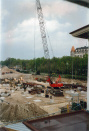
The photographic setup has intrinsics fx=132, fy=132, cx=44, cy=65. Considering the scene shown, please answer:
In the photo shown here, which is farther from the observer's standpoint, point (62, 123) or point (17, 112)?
point (17, 112)

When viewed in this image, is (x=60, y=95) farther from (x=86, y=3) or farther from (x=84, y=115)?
(x=86, y=3)

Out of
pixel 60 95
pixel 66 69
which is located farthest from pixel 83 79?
pixel 60 95

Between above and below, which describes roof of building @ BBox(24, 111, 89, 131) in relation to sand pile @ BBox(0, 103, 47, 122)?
above

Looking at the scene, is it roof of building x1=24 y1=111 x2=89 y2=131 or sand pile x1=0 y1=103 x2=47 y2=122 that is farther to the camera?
sand pile x1=0 y1=103 x2=47 y2=122

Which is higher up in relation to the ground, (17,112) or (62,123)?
→ (62,123)

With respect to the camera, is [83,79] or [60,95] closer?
[60,95]

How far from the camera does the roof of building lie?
3.86 meters

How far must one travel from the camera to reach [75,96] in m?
15.1

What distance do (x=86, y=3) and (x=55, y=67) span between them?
160 feet

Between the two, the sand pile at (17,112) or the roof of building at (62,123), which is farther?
the sand pile at (17,112)

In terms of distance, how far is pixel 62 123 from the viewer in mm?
4195

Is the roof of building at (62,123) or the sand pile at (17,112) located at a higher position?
the roof of building at (62,123)

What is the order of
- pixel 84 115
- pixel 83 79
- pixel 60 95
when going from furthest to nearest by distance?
pixel 83 79 < pixel 60 95 < pixel 84 115

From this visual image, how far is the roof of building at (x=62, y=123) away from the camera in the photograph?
3864 millimetres
